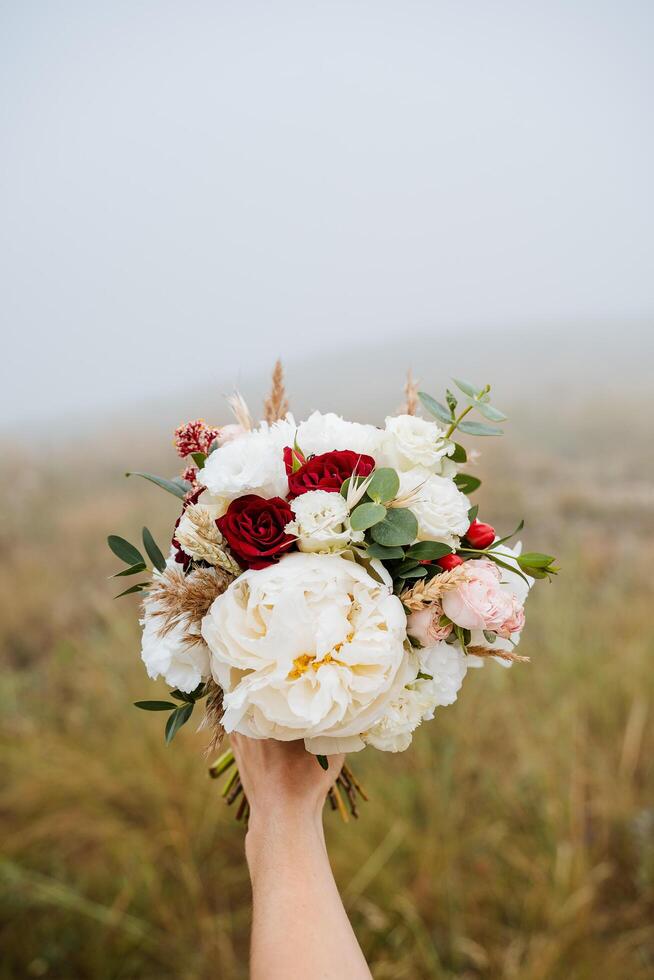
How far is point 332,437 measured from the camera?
49.2 inches

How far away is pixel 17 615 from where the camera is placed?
482 cm

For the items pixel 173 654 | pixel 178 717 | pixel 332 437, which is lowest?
pixel 178 717

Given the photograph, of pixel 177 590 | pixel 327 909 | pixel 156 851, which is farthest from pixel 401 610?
pixel 156 851

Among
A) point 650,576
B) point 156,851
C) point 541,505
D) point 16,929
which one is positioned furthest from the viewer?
point 541,505

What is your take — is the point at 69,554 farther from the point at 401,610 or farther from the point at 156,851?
the point at 401,610

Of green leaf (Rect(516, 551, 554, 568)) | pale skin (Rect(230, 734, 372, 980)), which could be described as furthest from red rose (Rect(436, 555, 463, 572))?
pale skin (Rect(230, 734, 372, 980))

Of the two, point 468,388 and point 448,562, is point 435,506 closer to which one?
point 448,562

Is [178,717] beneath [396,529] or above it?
beneath

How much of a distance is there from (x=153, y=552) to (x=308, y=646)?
0.45m

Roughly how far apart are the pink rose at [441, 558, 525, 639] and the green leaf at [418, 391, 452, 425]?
1.06 feet

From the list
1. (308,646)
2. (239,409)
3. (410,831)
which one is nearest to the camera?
(308,646)

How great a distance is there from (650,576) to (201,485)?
439cm

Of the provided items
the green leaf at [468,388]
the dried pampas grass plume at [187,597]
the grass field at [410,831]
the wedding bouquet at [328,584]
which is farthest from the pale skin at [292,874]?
the grass field at [410,831]

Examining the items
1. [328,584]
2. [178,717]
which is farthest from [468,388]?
[178,717]
